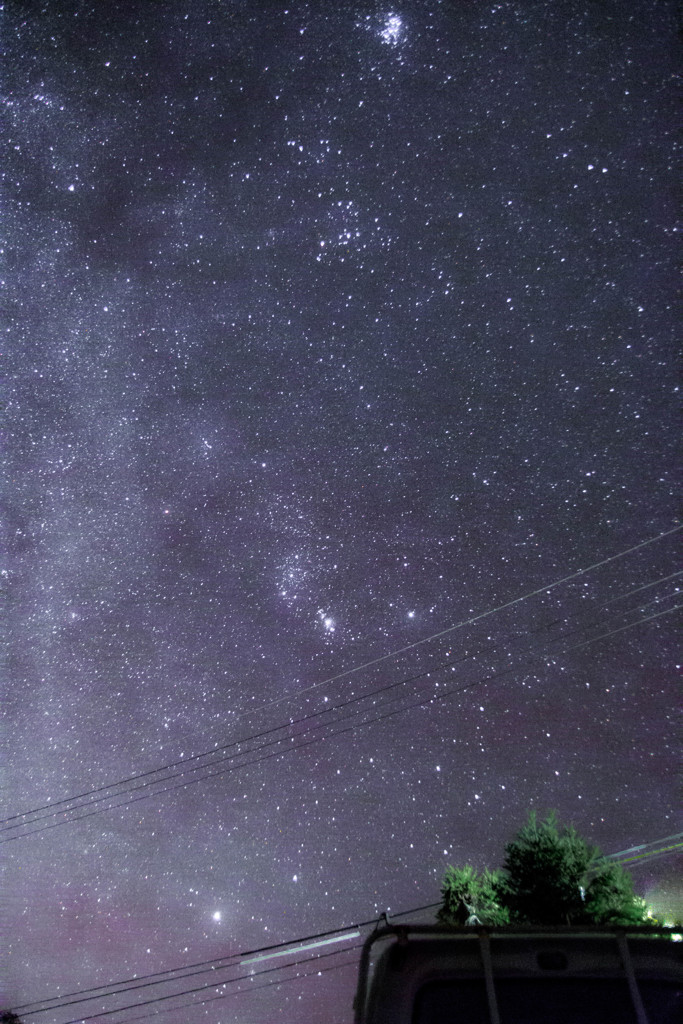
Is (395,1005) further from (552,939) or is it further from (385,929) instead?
(552,939)

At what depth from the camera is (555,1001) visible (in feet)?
7.32

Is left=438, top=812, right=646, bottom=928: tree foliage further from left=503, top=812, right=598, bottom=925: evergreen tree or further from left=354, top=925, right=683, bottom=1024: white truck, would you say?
left=354, top=925, right=683, bottom=1024: white truck

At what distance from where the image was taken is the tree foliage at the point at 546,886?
60.5 feet

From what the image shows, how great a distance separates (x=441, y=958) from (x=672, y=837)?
1304 centimetres

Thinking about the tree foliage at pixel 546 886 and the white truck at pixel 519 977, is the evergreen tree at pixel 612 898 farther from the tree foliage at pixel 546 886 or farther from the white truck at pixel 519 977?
the white truck at pixel 519 977

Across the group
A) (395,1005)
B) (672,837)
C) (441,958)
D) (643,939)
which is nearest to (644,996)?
(643,939)

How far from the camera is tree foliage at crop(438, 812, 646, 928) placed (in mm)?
18438

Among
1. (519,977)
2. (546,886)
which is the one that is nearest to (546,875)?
(546,886)

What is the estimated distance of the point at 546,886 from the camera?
19094mm

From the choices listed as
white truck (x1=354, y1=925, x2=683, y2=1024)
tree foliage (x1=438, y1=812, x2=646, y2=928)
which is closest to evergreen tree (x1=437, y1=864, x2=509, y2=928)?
tree foliage (x1=438, y1=812, x2=646, y2=928)

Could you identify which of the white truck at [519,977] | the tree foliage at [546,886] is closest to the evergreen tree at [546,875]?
the tree foliage at [546,886]

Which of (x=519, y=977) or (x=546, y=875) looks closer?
(x=519, y=977)

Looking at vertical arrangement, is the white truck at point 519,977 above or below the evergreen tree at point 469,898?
below

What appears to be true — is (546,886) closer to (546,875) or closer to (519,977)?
(546,875)
